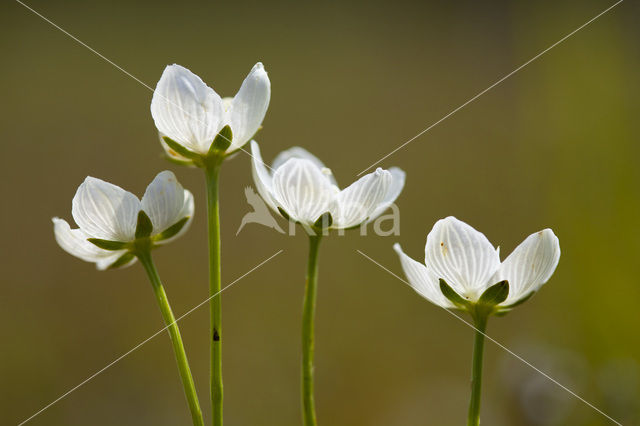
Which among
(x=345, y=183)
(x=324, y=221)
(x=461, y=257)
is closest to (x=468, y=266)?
(x=461, y=257)

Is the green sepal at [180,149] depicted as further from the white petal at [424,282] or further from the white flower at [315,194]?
the white petal at [424,282]

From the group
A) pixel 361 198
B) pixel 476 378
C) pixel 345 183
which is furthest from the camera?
pixel 345 183

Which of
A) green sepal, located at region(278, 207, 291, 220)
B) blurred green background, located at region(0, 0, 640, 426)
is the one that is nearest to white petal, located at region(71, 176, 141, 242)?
green sepal, located at region(278, 207, 291, 220)

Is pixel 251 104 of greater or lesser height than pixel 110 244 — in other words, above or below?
above

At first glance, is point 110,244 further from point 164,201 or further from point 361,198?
point 361,198

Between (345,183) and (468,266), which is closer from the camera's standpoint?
(468,266)

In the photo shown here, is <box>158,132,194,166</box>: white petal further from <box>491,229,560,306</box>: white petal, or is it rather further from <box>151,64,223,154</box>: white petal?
<box>491,229,560,306</box>: white petal

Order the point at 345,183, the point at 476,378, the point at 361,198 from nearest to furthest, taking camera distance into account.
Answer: the point at 476,378 → the point at 361,198 → the point at 345,183
